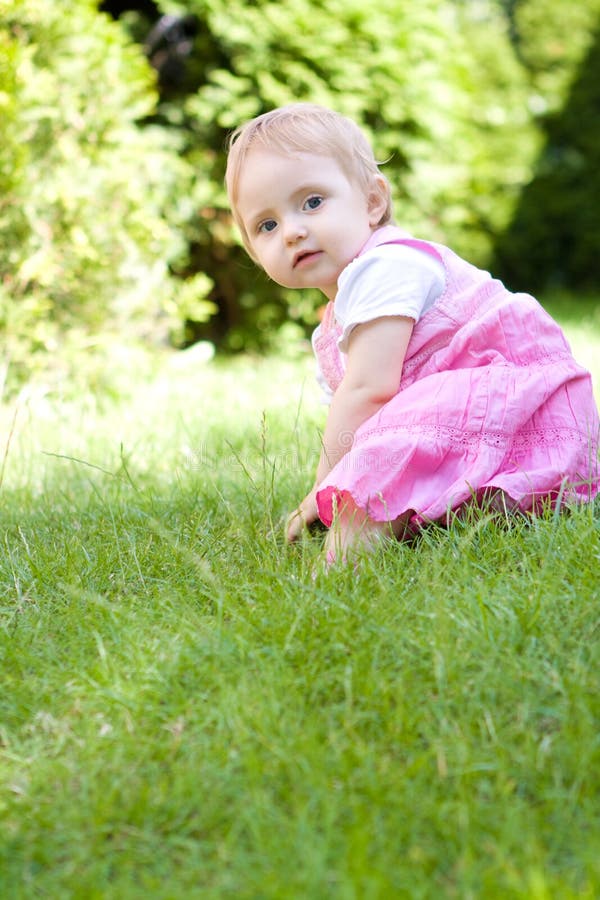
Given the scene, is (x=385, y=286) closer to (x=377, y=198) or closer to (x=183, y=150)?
(x=377, y=198)

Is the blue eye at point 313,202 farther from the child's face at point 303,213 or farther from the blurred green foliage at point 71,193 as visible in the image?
the blurred green foliage at point 71,193

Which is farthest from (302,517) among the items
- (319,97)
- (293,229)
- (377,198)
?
(319,97)

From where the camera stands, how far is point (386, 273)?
202 centimetres

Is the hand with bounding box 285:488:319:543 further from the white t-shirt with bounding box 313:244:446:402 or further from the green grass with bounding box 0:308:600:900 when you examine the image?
the white t-shirt with bounding box 313:244:446:402

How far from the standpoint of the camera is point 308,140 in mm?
2102

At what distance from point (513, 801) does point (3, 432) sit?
2.31 metres

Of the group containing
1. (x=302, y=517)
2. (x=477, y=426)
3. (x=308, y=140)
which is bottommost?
(x=302, y=517)

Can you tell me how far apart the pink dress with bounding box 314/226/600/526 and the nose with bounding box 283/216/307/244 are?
0.57ft

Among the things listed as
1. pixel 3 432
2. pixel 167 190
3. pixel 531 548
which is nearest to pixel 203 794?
pixel 531 548

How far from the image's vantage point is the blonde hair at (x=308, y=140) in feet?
6.91

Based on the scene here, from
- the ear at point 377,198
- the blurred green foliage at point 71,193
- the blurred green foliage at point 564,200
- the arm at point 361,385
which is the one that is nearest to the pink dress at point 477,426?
the arm at point 361,385

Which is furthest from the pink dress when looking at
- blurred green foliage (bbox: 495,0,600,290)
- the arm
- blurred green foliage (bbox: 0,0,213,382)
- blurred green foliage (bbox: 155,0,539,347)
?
blurred green foliage (bbox: 495,0,600,290)

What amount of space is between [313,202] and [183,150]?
3.42 metres

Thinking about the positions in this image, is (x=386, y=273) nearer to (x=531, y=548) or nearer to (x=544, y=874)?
(x=531, y=548)
